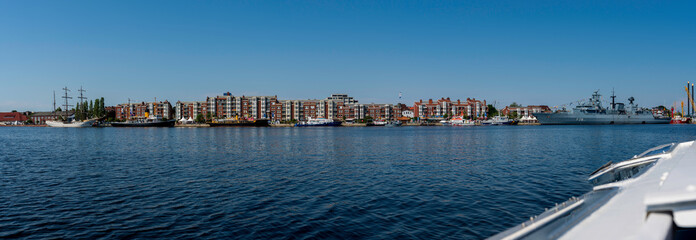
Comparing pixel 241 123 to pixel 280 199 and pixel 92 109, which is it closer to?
pixel 92 109

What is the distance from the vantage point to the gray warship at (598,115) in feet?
506

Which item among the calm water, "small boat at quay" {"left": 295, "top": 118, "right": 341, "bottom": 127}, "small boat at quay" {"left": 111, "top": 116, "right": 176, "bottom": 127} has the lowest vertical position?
the calm water

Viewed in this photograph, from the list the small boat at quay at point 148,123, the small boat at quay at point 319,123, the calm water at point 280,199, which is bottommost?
the calm water at point 280,199

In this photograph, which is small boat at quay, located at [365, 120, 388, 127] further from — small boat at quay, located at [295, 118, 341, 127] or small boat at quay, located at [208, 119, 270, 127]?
small boat at quay, located at [208, 119, 270, 127]

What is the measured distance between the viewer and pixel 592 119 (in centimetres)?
15325

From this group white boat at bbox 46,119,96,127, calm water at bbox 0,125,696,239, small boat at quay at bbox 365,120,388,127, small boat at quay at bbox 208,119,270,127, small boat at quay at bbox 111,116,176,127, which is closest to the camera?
calm water at bbox 0,125,696,239

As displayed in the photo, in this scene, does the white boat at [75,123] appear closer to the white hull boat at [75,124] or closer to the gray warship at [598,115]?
the white hull boat at [75,124]

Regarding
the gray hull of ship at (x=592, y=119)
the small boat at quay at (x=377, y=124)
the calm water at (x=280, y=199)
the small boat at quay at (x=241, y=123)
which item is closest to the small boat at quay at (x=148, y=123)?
the small boat at quay at (x=241, y=123)

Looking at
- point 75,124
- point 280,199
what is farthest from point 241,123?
point 280,199

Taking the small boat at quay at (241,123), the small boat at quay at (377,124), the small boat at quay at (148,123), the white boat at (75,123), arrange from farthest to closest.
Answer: the small boat at quay at (377,124), the white boat at (75,123), the small boat at quay at (241,123), the small boat at quay at (148,123)

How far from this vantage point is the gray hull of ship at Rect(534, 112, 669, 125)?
153250mm

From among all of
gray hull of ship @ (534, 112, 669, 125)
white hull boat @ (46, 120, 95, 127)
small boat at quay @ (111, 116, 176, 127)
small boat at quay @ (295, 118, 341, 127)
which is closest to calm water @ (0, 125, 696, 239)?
small boat at quay @ (295, 118, 341, 127)

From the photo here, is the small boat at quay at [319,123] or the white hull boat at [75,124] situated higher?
the white hull boat at [75,124]

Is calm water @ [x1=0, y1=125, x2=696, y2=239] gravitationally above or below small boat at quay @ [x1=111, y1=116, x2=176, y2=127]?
below
